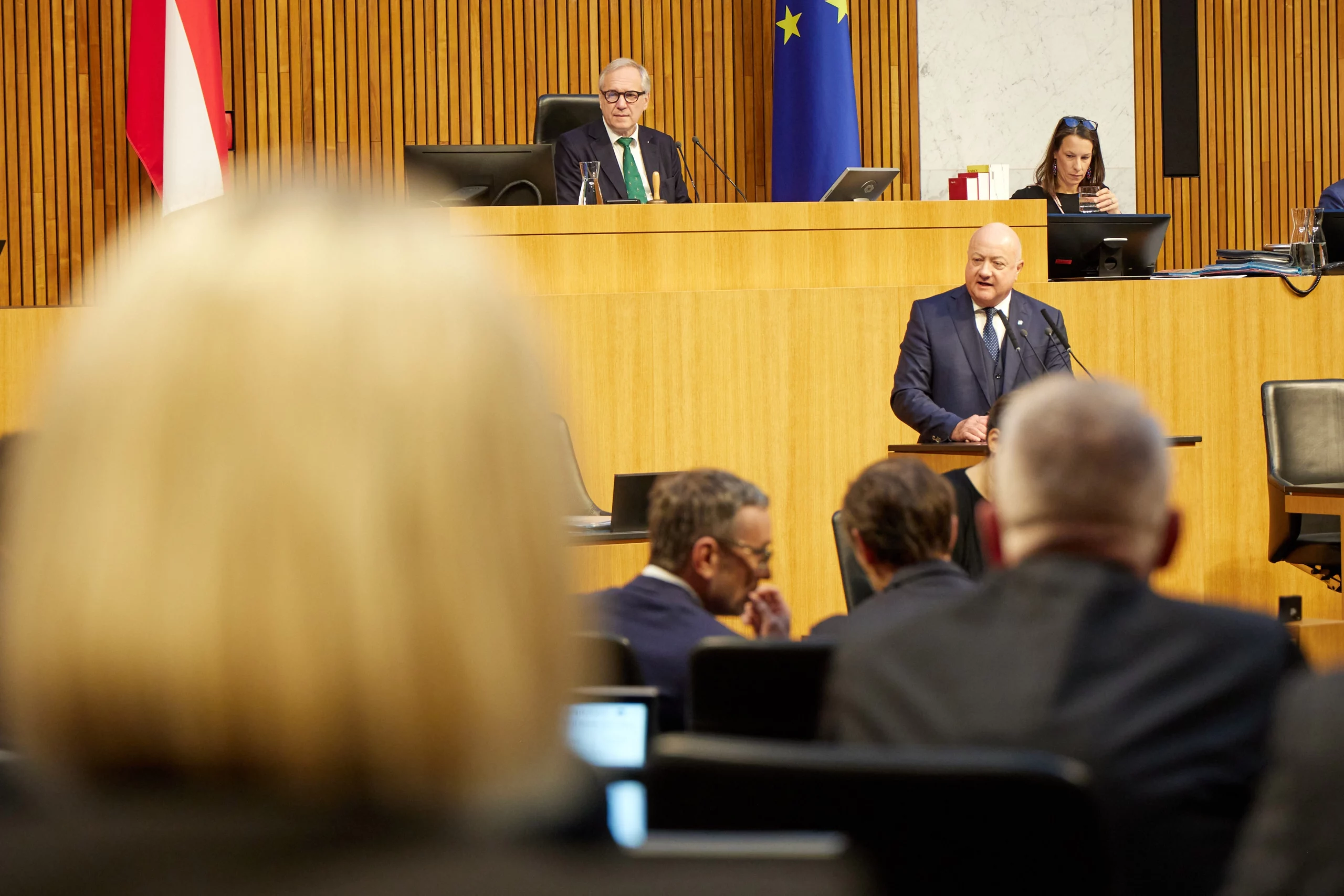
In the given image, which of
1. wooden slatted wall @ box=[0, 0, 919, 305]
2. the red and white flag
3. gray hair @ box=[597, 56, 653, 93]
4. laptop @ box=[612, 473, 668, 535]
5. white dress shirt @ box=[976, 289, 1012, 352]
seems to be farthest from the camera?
wooden slatted wall @ box=[0, 0, 919, 305]

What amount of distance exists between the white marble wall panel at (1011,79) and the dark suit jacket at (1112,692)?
788 centimetres

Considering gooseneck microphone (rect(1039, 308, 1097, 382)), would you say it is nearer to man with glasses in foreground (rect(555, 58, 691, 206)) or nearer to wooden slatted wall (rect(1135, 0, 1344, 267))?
man with glasses in foreground (rect(555, 58, 691, 206))

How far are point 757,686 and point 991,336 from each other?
150 inches

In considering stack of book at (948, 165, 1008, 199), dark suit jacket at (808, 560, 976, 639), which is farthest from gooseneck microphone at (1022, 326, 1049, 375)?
dark suit jacket at (808, 560, 976, 639)

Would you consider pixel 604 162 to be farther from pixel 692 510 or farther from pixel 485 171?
pixel 692 510

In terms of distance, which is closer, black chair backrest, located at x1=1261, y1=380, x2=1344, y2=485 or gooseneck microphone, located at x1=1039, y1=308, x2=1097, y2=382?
gooseneck microphone, located at x1=1039, y1=308, x2=1097, y2=382

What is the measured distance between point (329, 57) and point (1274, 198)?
6386mm

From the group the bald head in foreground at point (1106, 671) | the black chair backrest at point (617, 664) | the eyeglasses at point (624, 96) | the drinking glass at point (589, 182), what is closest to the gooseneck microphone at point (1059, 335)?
the drinking glass at point (589, 182)

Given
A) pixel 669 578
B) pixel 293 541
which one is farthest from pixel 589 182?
pixel 293 541

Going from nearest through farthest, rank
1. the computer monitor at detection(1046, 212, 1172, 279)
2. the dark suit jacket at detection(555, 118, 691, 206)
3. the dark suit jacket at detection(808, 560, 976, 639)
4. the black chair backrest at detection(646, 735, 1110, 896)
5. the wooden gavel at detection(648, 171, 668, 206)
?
the black chair backrest at detection(646, 735, 1110, 896) < the dark suit jacket at detection(808, 560, 976, 639) < the computer monitor at detection(1046, 212, 1172, 279) < the wooden gavel at detection(648, 171, 668, 206) < the dark suit jacket at detection(555, 118, 691, 206)

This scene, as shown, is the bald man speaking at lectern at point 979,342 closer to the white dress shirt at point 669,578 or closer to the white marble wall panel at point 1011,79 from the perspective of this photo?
the white dress shirt at point 669,578

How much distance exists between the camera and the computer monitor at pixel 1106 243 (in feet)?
20.3

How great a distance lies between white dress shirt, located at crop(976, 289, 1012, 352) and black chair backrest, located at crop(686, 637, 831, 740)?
3.70m

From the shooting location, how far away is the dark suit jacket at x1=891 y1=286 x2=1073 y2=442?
5.36m
